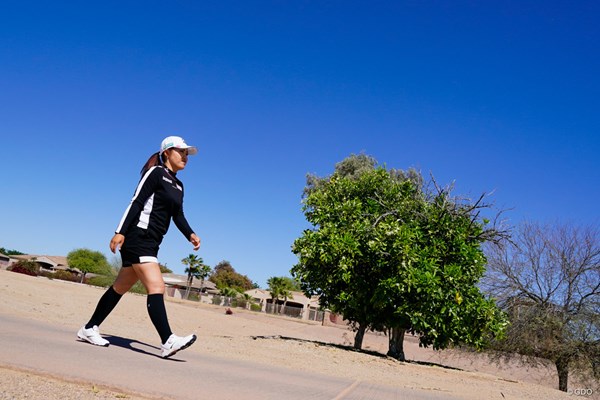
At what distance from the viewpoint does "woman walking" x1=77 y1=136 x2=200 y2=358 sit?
4477 mm

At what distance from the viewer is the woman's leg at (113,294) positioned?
4.77m

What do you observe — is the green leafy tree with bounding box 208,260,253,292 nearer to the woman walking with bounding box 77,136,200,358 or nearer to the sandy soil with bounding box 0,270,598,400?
the sandy soil with bounding box 0,270,598,400

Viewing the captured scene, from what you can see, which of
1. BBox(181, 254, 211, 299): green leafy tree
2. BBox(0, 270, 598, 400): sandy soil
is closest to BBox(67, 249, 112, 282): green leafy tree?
BBox(181, 254, 211, 299): green leafy tree

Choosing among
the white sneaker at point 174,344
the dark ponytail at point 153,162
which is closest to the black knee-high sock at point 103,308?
the white sneaker at point 174,344

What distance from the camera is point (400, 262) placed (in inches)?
452

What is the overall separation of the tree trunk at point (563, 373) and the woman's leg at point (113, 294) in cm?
1548

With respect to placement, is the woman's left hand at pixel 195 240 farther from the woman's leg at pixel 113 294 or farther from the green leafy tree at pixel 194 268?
the green leafy tree at pixel 194 268

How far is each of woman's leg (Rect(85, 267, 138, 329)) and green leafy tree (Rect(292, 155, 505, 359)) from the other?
7450 millimetres

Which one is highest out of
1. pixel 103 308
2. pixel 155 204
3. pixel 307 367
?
pixel 155 204

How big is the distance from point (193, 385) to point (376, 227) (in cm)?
953

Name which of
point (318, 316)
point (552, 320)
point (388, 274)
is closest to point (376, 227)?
point (388, 274)

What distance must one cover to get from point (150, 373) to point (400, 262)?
855 centimetres

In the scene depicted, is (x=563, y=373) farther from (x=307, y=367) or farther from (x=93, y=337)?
(x=93, y=337)

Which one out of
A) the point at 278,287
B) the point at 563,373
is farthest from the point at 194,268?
the point at 563,373
